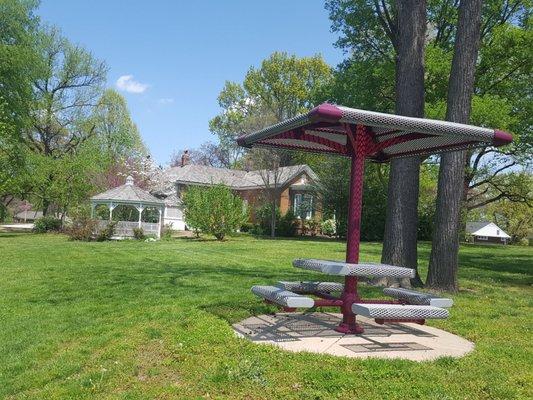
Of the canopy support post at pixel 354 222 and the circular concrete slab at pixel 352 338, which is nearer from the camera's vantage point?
the circular concrete slab at pixel 352 338

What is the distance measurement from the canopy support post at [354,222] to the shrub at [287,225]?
28786 mm

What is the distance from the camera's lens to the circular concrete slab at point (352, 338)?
18.2 ft

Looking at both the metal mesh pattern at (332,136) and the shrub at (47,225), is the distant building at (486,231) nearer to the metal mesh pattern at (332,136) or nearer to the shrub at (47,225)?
the shrub at (47,225)

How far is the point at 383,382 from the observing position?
456 centimetres

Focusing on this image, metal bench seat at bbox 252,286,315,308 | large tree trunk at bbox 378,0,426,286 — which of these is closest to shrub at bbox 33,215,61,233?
large tree trunk at bbox 378,0,426,286

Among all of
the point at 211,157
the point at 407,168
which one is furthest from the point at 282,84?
the point at 407,168

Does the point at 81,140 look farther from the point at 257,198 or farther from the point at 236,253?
the point at 236,253

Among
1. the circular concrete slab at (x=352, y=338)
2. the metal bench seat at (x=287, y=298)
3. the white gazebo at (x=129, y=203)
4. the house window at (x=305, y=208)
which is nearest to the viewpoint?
the circular concrete slab at (x=352, y=338)

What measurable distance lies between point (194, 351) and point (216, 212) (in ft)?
74.3

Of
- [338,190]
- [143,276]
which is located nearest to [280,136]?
[143,276]

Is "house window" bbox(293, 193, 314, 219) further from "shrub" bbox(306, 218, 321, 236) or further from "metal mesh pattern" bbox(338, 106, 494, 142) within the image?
"metal mesh pattern" bbox(338, 106, 494, 142)

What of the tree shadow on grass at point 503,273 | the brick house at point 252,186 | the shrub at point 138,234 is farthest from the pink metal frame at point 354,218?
the brick house at point 252,186

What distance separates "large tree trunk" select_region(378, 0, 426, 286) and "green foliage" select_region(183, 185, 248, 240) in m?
18.0

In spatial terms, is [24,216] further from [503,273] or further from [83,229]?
[503,273]
